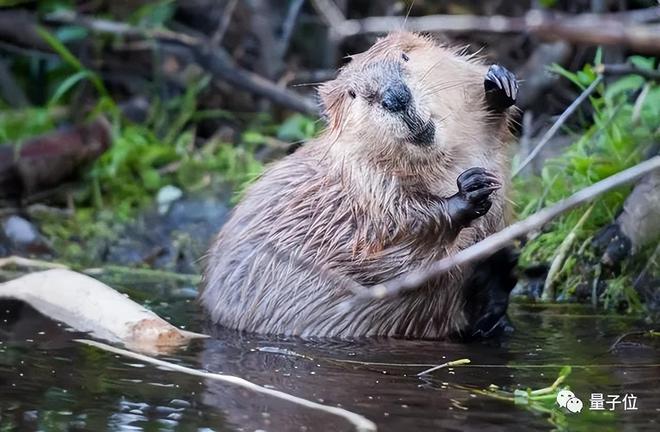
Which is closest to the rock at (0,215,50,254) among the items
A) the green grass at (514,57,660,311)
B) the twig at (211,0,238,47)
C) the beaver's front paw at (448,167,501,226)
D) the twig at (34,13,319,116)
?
the twig at (34,13,319,116)

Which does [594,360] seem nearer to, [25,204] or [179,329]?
[179,329]

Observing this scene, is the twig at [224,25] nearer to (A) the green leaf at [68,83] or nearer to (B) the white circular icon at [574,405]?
(A) the green leaf at [68,83]

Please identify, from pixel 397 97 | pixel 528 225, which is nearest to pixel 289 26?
pixel 397 97

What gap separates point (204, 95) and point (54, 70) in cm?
78

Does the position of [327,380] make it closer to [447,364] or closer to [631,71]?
[447,364]

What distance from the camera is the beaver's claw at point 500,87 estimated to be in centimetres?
323

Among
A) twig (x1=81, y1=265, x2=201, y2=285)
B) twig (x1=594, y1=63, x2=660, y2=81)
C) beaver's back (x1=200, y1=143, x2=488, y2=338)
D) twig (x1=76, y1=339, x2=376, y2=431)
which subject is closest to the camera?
twig (x1=76, y1=339, x2=376, y2=431)

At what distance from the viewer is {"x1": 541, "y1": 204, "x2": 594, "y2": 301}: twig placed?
146 inches

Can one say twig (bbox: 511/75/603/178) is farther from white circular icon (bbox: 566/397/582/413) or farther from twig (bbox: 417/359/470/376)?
white circular icon (bbox: 566/397/582/413)

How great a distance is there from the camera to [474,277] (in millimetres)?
3273

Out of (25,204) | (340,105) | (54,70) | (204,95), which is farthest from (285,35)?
(340,105)

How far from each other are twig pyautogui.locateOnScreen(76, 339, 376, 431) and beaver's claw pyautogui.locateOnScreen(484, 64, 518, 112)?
117 cm

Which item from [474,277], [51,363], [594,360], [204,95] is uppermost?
[204,95]

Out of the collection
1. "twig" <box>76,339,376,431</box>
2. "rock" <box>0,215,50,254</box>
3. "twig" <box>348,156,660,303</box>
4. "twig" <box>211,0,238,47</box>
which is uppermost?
"twig" <box>211,0,238,47</box>
